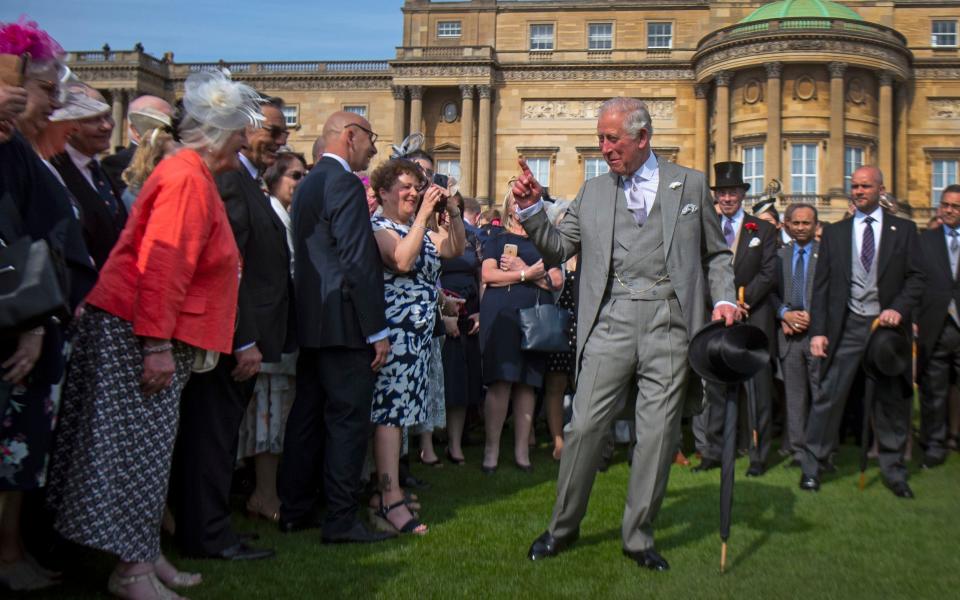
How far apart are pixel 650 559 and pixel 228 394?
270 cm

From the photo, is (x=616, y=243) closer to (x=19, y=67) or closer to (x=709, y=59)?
(x=19, y=67)

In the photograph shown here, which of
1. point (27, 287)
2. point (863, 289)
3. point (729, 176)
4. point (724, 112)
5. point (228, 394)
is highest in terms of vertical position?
point (724, 112)

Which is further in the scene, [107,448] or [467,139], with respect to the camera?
[467,139]

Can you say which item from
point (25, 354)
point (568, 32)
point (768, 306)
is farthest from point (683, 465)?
point (568, 32)

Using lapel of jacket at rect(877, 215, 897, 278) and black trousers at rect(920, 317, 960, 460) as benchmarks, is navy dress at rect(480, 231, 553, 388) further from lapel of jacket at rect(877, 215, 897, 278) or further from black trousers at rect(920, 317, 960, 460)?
black trousers at rect(920, 317, 960, 460)

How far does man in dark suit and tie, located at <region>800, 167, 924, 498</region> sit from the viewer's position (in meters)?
7.39

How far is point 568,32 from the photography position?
4572 centimetres

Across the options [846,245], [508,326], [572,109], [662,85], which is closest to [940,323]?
[846,245]

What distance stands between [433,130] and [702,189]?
3949 cm

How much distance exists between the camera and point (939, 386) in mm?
9086

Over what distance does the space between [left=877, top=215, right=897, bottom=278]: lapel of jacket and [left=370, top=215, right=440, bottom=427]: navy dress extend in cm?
412

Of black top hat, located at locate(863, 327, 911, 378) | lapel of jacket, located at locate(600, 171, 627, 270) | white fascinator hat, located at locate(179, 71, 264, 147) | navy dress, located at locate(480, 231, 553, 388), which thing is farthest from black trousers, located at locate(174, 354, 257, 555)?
black top hat, located at locate(863, 327, 911, 378)

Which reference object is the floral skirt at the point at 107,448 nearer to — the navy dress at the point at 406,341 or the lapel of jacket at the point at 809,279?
the navy dress at the point at 406,341

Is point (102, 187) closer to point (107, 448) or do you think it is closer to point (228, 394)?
point (228, 394)
